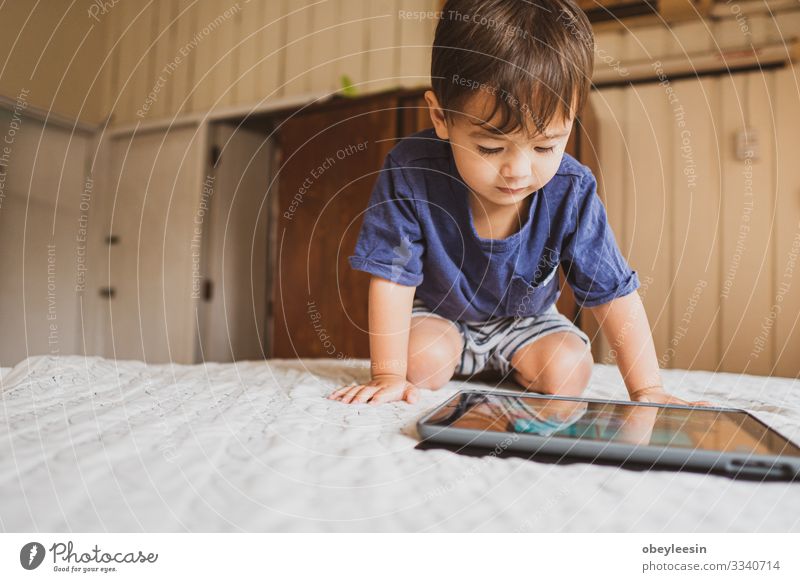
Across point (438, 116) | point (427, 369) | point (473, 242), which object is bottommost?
point (427, 369)

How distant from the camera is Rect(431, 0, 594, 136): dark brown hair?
381 millimetres

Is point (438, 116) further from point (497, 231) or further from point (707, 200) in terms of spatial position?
point (707, 200)

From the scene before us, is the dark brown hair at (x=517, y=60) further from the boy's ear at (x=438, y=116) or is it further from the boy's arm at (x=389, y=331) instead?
the boy's arm at (x=389, y=331)

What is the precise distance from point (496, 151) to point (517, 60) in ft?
0.21

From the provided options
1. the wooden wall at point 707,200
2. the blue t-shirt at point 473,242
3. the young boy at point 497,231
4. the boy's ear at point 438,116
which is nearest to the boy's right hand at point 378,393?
the young boy at point 497,231

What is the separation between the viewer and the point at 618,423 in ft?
0.89

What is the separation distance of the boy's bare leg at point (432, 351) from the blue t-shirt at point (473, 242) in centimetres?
3

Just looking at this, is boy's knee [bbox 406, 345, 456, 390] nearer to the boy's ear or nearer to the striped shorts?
the striped shorts

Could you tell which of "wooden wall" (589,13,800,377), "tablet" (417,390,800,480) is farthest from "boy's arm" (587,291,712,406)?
"wooden wall" (589,13,800,377)

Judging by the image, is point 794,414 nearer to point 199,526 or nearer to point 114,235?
point 199,526

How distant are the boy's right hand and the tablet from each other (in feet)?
0.28

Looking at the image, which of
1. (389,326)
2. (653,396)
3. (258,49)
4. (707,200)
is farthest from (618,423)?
(258,49)

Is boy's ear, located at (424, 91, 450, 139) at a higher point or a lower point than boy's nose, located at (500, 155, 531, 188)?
higher

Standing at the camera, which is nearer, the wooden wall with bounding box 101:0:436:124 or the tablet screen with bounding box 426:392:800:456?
the tablet screen with bounding box 426:392:800:456
